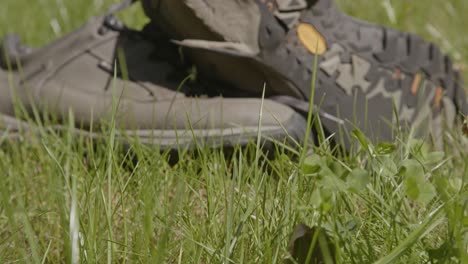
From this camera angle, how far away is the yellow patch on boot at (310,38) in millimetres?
1490

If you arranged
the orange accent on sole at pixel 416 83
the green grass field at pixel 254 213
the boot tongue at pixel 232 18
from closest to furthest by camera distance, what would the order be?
the green grass field at pixel 254 213 → the boot tongue at pixel 232 18 → the orange accent on sole at pixel 416 83

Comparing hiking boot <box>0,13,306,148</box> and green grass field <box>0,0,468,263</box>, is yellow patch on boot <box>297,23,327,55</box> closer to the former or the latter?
hiking boot <box>0,13,306,148</box>

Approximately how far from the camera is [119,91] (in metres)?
1.63

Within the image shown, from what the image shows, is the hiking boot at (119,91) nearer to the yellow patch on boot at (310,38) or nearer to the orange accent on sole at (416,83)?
the yellow patch on boot at (310,38)

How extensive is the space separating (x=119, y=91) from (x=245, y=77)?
1.03 feet

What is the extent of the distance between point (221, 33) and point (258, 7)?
9 cm

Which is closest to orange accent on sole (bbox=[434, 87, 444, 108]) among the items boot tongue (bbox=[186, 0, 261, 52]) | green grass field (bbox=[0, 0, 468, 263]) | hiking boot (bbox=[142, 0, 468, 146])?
hiking boot (bbox=[142, 0, 468, 146])

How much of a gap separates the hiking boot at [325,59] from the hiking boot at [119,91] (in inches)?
2.9

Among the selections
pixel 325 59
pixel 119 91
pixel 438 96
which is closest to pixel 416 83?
pixel 438 96

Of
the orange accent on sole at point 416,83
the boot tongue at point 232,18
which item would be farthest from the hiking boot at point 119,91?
the orange accent on sole at point 416,83

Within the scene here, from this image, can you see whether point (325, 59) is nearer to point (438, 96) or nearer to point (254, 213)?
point (438, 96)

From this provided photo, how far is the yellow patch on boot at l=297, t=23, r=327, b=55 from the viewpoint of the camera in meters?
1.49

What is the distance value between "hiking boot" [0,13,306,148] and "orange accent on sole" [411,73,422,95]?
0.98 ft

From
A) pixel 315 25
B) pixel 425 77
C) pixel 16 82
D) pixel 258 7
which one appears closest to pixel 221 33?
pixel 258 7
